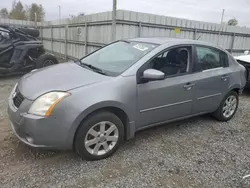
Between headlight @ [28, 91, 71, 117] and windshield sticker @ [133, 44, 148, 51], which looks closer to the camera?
headlight @ [28, 91, 71, 117]

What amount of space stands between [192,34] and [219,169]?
6770 millimetres

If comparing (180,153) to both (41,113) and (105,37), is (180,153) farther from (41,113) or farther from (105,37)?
(105,37)

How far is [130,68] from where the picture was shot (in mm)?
2896

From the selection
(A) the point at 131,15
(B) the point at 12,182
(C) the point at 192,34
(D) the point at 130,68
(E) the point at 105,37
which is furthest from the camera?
(C) the point at 192,34

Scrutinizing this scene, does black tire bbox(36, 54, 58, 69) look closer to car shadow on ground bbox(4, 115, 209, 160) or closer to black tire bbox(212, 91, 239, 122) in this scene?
car shadow on ground bbox(4, 115, 209, 160)

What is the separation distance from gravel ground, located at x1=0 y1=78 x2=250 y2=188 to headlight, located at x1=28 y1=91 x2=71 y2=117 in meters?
0.70

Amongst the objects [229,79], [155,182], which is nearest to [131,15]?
[229,79]

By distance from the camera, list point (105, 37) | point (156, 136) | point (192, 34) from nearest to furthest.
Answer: point (156, 136)
point (105, 37)
point (192, 34)

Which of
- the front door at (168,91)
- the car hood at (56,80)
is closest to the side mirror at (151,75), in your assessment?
the front door at (168,91)

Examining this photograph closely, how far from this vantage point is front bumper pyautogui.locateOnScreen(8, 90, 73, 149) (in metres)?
2.37

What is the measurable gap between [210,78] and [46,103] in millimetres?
2623

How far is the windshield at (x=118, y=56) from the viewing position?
3045mm

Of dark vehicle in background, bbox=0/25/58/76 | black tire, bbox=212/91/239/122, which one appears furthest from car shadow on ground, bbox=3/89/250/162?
dark vehicle in background, bbox=0/25/58/76

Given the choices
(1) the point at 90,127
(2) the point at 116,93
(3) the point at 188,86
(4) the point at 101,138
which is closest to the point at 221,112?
(3) the point at 188,86
